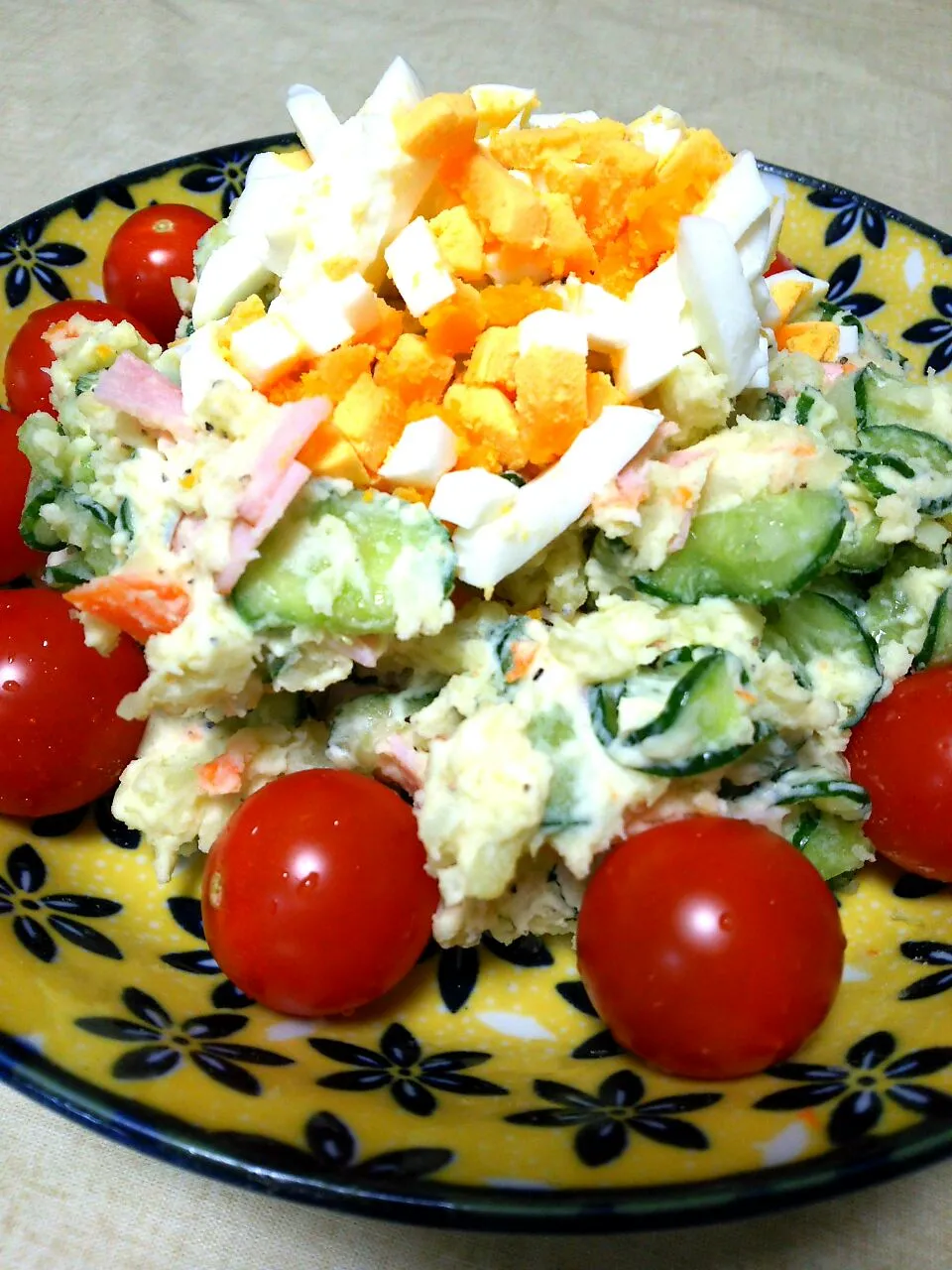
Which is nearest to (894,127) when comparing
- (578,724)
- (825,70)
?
(825,70)

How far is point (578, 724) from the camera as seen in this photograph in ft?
5.36

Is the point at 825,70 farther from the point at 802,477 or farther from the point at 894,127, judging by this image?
the point at 802,477

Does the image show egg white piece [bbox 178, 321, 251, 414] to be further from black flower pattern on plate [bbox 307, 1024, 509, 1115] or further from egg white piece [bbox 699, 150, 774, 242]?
black flower pattern on plate [bbox 307, 1024, 509, 1115]

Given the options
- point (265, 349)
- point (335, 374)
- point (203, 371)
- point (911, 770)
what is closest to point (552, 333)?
point (335, 374)

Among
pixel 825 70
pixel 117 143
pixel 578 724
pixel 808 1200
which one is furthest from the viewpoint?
pixel 825 70

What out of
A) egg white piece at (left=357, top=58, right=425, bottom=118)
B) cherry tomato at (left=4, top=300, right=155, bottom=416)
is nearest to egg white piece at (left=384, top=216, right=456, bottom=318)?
egg white piece at (left=357, top=58, right=425, bottom=118)

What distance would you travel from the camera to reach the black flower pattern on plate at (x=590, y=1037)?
5.41ft

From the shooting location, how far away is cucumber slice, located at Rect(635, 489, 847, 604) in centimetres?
168

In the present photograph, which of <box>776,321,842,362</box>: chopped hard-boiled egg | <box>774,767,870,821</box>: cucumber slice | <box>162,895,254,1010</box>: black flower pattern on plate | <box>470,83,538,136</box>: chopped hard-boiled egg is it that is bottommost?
<box>162,895,254,1010</box>: black flower pattern on plate

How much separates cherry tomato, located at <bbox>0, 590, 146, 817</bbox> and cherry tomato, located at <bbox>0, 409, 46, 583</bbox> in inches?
8.2

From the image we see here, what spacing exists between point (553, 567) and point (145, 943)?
2.93ft

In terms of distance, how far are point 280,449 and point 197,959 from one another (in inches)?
32.2

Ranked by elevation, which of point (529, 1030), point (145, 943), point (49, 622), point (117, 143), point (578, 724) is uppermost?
point (117, 143)

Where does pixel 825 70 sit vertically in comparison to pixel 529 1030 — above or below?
above
